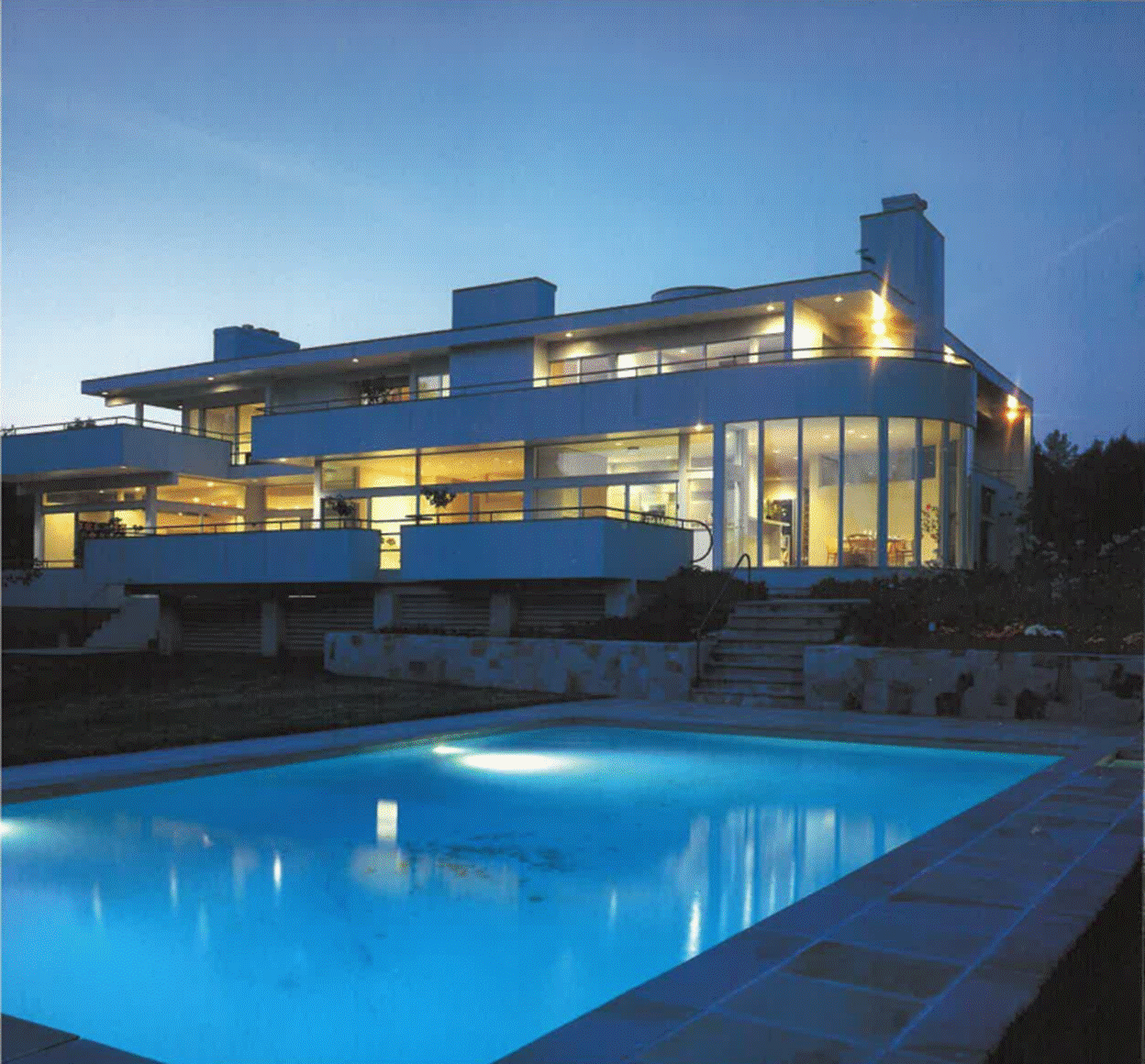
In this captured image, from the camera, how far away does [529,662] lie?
56.9 feet

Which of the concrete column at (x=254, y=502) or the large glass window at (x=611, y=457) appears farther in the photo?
the concrete column at (x=254, y=502)

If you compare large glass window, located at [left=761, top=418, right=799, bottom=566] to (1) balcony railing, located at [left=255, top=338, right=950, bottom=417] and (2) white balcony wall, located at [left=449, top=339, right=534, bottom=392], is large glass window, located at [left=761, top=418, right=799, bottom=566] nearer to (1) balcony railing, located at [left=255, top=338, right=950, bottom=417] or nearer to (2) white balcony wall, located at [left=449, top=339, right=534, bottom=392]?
(1) balcony railing, located at [left=255, top=338, right=950, bottom=417]

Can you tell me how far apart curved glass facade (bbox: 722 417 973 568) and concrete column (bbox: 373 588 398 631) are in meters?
7.36

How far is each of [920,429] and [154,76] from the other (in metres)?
14.4

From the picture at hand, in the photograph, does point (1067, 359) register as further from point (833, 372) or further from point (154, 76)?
point (154, 76)

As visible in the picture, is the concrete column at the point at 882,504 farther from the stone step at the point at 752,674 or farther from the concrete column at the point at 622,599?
the stone step at the point at 752,674

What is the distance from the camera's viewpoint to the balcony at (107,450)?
29750 millimetres

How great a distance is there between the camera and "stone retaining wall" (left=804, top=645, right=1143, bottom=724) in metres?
12.7

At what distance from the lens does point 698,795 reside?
9.09m

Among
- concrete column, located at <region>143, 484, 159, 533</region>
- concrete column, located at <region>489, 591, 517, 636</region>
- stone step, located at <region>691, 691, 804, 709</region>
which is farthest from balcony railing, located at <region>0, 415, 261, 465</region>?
stone step, located at <region>691, 691, 804, 709</region>

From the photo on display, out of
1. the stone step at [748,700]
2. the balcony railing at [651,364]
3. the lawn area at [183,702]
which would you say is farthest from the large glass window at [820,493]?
the lawn area at [183,702]

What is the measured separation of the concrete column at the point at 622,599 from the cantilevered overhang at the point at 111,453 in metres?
15.3

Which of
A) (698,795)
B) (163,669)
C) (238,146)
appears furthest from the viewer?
(238,146)

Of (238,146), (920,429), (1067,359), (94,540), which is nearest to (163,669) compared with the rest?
(94,540)
